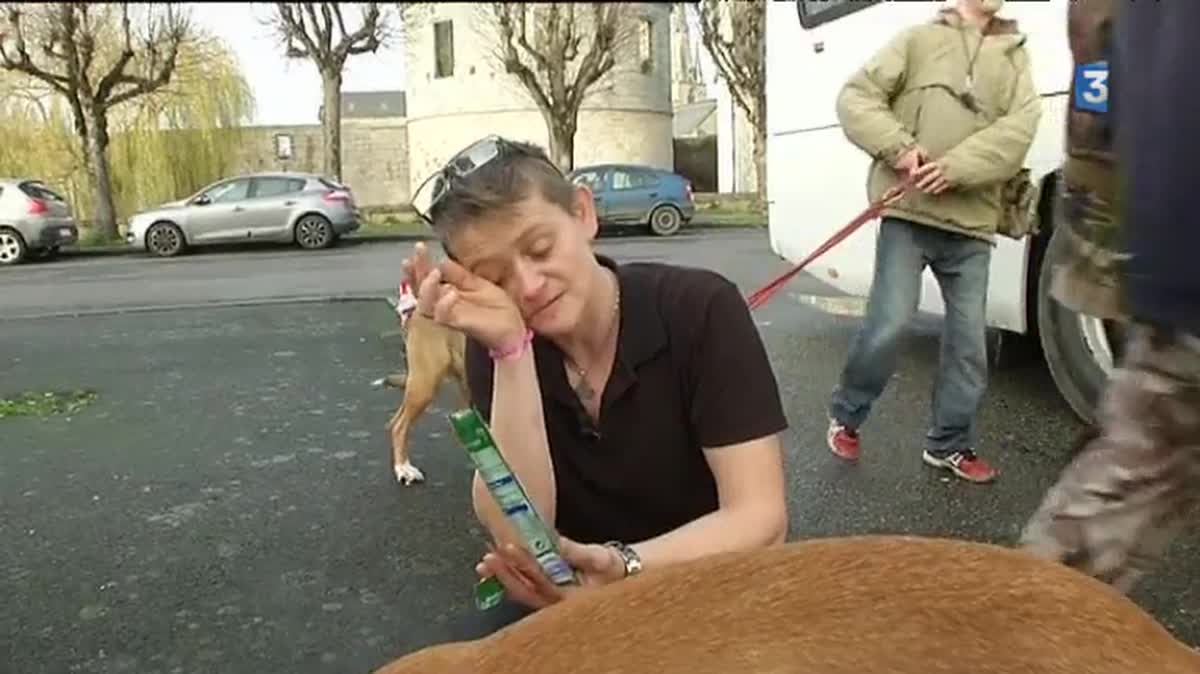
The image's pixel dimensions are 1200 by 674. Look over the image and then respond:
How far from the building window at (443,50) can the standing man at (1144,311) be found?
40738 millimetres

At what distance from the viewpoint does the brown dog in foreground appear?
124cm

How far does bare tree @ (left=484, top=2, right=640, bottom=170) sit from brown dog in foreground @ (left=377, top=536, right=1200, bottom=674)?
34.8 meters

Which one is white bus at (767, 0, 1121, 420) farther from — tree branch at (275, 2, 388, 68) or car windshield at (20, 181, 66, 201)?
tree branch at (275, 2, 388, 68)

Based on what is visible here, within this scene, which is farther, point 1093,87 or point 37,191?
point 37,191

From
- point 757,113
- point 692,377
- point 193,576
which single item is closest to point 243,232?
point 757,113

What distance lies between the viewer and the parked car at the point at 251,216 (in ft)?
81.7

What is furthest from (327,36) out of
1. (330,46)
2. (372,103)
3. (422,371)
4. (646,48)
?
(422,371)

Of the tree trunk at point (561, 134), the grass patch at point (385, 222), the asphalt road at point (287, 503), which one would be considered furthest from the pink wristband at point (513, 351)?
the tree trunk at point (561, 134)

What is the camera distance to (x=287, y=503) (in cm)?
538

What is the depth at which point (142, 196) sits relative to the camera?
3161 centimetres

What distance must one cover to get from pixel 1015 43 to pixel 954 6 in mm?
273

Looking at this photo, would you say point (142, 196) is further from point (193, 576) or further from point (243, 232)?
point (193, 576)

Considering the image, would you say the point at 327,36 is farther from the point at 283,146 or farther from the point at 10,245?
the point at 10,245

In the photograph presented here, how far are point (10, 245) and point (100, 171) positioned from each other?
586 cm
